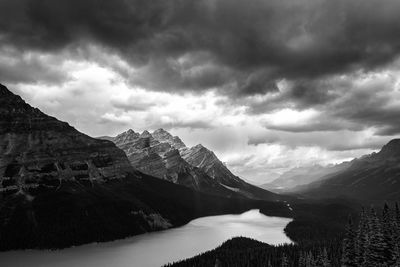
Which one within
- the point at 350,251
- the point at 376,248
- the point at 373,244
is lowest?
the point at 350,251

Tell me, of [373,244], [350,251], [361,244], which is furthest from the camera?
[350,251]

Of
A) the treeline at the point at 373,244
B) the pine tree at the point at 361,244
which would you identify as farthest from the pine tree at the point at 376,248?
the pine tree at the point at 361,244

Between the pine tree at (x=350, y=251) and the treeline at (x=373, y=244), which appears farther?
the pine tree at (x=350, y=251)

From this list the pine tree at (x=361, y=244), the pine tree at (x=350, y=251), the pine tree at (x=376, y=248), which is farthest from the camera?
the pine tree at (x=350, y=251)

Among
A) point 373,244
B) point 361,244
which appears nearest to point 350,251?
point 361,244

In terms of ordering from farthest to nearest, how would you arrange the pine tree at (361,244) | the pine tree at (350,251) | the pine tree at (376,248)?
the pine tree at (350,251) < the pine tree at (361,244) < the pine tree at (376,248)

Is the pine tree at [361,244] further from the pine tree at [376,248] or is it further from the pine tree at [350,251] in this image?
the pine tree at [376,248]

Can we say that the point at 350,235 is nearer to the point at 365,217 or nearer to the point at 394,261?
the point at 365,217

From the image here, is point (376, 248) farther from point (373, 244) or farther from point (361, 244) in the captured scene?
point (361, 244)

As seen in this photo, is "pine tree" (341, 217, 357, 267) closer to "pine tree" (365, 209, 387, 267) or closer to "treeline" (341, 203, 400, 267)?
"treeline" (341, 203, 400, 267)
